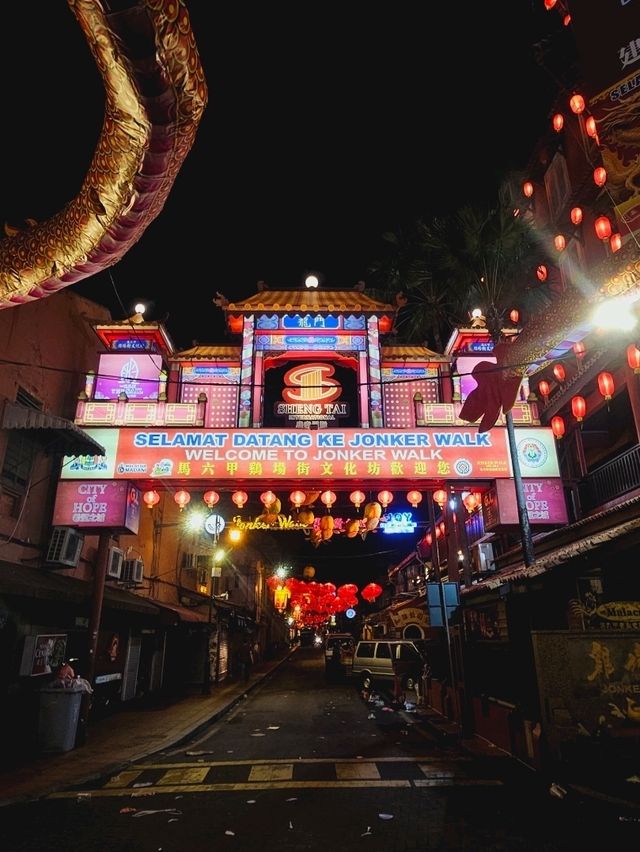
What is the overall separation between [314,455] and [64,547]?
21.9ft

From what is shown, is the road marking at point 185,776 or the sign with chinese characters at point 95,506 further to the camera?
the sign with chinese characters at point 95,506

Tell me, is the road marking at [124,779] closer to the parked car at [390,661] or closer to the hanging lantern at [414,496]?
the hanging lantern at [414,496]

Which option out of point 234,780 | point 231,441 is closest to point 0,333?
point 231,441

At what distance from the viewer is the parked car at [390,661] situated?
2156 centimetres

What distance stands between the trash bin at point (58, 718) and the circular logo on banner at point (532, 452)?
12306 millimetres

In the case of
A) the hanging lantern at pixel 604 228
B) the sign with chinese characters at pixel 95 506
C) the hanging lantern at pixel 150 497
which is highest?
the hanging lantern at pixel 604 228

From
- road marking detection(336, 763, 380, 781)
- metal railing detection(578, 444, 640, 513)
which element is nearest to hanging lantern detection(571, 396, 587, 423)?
metal railing detection(578, 444, 640, 513)

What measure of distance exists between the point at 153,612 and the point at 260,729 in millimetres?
4808

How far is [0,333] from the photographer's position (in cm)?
1104

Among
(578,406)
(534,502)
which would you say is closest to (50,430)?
(534,502)

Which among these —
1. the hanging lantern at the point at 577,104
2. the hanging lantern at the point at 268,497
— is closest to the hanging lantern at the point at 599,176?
the hanging lantern at the point at 577,104

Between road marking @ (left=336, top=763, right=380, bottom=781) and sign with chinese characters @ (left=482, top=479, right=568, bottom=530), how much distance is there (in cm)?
697

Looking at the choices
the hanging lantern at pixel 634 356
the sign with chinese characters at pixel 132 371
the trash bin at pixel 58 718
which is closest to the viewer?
the trash bin at pixel 58 718

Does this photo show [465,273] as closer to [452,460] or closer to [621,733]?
[452,460]
